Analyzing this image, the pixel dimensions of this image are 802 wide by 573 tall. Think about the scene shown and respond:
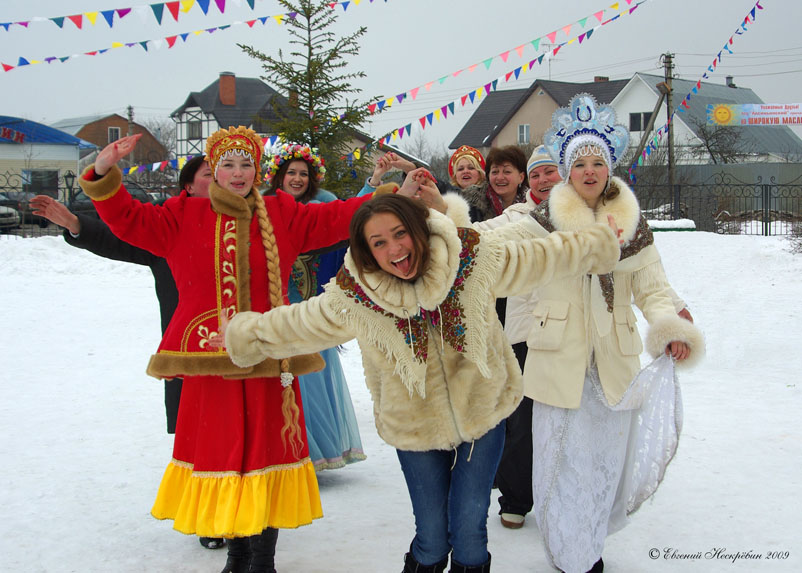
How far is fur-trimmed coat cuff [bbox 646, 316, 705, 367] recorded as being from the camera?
10.3 feet

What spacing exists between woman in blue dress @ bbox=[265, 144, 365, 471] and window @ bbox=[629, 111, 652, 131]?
38327 millimetres

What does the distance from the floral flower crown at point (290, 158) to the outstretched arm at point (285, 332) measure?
2.09 m

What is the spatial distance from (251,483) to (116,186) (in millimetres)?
1383

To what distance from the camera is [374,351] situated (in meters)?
2.82

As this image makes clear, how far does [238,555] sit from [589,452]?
1.61m

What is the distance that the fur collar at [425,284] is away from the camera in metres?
2.70

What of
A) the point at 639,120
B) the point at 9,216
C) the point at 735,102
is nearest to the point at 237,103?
the point at 639,120

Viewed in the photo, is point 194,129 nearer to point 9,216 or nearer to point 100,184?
point 9,216

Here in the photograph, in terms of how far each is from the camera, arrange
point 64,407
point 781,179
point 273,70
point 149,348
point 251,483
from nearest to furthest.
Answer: point 251,483 → point 64,407 → point 149,348 → point 273,70 → point 781,179

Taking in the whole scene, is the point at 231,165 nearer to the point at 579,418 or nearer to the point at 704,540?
the point at 579,418

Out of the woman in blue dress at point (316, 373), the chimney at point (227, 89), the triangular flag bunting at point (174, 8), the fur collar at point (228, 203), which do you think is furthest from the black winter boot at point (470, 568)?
the chimney at point (227, 89)

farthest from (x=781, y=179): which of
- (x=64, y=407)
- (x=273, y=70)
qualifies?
(x=64, y=407)
